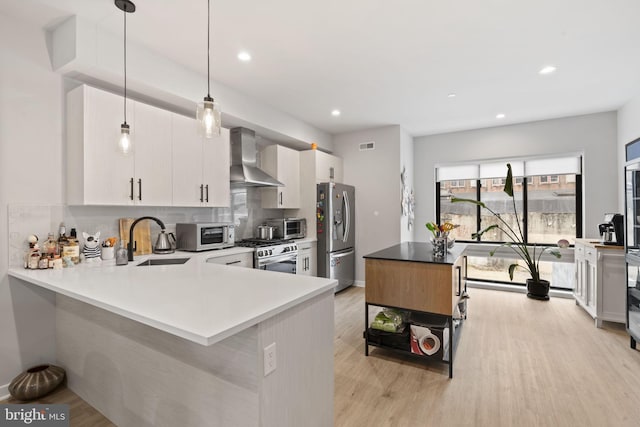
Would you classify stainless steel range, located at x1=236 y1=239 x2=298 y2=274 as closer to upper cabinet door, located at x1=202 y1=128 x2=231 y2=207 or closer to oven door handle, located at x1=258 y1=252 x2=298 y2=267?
oven door handle, located at x1=258 y1=252 x2=298 y2=267

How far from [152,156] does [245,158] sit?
129 centimetres

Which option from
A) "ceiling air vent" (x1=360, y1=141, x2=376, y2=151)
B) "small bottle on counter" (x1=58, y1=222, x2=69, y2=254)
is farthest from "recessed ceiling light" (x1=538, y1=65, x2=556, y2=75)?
"small bottle on counter" (x1=58, y1=222, x2=69, y2=254)

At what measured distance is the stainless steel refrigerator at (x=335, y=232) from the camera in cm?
473

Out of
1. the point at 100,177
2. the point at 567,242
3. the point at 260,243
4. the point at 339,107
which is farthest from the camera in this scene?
the point at 567,242

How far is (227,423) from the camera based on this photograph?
A: 1322 mm

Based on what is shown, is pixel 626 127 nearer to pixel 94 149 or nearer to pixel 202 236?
pixel 202 236

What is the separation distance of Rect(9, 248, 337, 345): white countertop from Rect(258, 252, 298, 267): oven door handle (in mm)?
1432

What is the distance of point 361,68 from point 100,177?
2.60 meters

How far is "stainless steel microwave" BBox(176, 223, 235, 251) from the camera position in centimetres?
321

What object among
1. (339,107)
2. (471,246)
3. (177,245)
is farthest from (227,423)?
(471,246)

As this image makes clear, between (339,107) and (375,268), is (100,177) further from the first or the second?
(339,107)

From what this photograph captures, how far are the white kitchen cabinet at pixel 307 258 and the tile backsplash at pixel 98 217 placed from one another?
2.63 feet

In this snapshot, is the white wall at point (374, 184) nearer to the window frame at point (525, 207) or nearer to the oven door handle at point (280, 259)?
the window frame at point (525, 207)

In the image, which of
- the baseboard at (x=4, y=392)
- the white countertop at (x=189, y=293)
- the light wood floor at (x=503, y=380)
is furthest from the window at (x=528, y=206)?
the baseboard at (x=4, y=392)
